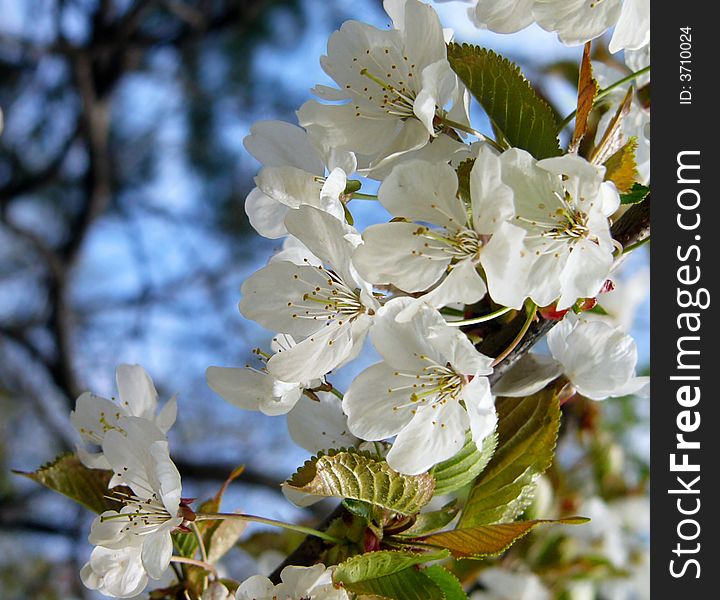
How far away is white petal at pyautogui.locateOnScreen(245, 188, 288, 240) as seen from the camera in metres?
0.39

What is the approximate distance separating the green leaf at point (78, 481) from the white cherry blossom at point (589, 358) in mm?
223

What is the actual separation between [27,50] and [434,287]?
6.48ft

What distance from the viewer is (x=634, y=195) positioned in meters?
0.33

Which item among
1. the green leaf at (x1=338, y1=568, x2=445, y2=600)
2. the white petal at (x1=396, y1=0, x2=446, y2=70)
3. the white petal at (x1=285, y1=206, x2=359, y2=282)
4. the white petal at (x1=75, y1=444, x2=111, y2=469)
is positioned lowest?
the green leaf at (x1=338, y1=568, x2=445, y2=600)

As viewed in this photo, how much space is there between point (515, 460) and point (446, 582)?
0.07 meters

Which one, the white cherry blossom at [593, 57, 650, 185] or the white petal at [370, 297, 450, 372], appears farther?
the white cherry blossom at [593, 57, 650, 185]

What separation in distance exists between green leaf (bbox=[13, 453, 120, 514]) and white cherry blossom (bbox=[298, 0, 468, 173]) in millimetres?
213

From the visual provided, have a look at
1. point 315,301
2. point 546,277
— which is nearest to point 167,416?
point 315,301

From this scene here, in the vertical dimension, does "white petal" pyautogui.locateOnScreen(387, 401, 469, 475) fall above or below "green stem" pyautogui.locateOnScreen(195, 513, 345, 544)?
above

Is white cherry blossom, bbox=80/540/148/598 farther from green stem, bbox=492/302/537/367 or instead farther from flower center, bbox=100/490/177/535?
green stem, bbox=492/302/537/367

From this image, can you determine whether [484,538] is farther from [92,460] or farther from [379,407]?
[92,460]

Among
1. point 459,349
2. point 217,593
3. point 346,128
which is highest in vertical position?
point 346,128

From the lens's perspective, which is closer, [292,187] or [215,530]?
[292,187]

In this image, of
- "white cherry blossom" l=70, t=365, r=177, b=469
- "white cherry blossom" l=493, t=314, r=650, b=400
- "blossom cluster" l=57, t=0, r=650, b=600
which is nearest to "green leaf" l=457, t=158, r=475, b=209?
"blossom cluster" l=57, t=0, r=650, b=600
